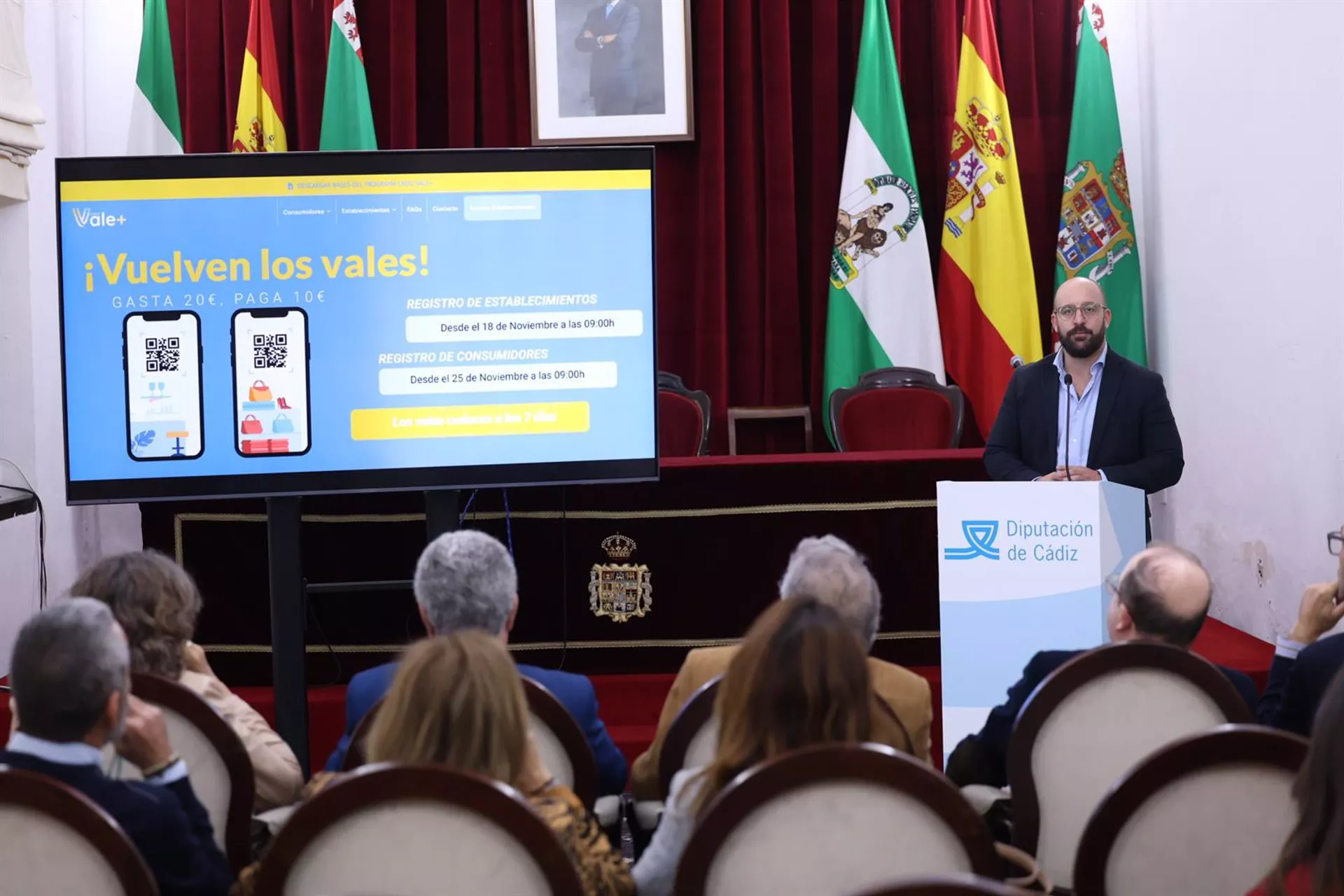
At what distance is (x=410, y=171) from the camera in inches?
148

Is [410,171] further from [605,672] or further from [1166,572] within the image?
[1166,572]

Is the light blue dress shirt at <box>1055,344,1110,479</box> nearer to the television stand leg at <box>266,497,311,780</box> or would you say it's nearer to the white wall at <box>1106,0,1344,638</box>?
the white wall at <box>1106,0,1344,638</box>

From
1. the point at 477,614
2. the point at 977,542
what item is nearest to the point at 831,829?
the point at 477,614

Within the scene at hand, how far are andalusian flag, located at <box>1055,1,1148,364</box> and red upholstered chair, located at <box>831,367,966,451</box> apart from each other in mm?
1227

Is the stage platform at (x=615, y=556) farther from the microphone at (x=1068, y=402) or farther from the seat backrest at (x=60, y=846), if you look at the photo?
the seat backrest at (x=60, y=846)

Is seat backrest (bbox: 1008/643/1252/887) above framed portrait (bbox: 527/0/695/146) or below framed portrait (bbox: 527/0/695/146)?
below

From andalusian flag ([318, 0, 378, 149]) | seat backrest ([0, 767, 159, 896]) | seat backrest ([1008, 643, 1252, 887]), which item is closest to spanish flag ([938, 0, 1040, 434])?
andalusian flag ([318, 0, 378, 149])

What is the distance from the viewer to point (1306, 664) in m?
2.27

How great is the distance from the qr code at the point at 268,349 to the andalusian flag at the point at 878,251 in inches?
134

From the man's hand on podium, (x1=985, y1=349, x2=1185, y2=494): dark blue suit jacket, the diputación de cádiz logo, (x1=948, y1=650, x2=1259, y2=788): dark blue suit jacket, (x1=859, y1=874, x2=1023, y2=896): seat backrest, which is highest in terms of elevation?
(x1=985, y1=349, x2=1185, y2=494): dark blue suit jacket

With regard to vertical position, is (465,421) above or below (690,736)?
above

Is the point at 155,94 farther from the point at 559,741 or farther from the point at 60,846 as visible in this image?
the point at 60,846

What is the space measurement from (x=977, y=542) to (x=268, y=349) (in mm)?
2037

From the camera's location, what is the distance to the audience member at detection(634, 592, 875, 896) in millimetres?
1761
